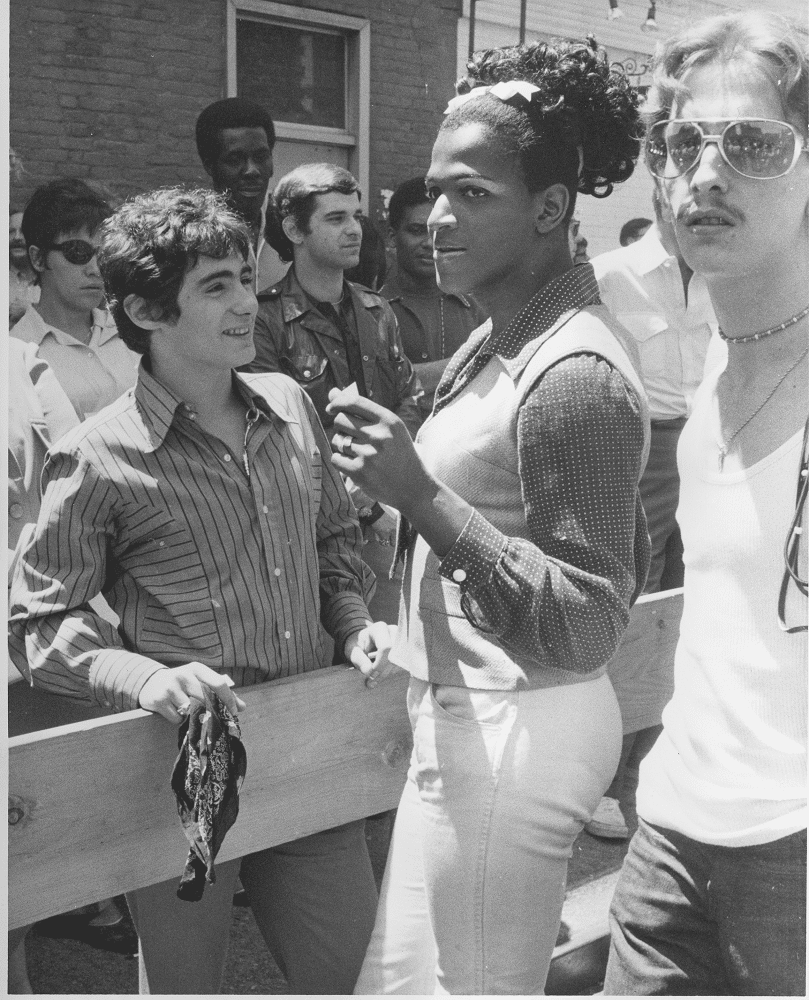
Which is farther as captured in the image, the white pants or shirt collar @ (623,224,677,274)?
shirt collar @ (623,224,677,274)

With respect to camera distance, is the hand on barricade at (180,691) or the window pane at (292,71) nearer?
the hand on barricade at (180,691)

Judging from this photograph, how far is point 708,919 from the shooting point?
1588 millimetres

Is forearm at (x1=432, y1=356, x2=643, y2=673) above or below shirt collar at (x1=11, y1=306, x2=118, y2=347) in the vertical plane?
below

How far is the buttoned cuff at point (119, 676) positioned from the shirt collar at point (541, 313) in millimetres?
791

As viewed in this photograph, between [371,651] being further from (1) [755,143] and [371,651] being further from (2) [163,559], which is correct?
(1) [755,143]

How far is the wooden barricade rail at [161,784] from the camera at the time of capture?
1.83 meters

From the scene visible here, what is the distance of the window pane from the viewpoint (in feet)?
23.2

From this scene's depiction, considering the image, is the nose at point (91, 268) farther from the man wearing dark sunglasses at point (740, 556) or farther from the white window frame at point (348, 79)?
the white window frame at point (348, 79)

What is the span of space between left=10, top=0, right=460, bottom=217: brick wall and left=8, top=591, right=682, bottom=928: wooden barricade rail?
425cm

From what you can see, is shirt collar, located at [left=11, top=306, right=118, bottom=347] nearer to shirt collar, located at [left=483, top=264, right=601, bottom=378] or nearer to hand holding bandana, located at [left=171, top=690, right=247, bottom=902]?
hand holding bandana, located at [left=171, top=690, right=247, bottom=902]

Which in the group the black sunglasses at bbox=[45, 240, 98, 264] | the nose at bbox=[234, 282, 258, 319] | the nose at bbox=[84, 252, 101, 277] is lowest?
the nose at bbox=[234, 282, 258, 319]

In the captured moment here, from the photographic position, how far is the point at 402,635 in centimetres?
181

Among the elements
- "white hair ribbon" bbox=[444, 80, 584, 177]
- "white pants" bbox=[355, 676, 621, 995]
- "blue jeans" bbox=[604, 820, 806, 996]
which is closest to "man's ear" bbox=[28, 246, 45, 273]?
"white hair ribbon" bbox=[444, 80, 584, 177]

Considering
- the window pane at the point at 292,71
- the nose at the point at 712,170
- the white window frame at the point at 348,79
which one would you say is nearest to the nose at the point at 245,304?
the nose at the point at 712,170
